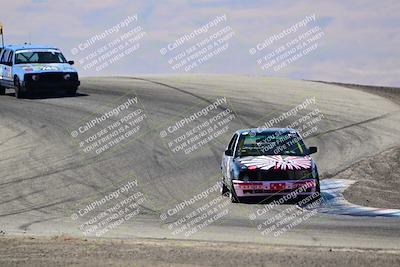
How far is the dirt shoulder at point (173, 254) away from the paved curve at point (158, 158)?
96 centimetres

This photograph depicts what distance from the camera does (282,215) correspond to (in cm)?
1323

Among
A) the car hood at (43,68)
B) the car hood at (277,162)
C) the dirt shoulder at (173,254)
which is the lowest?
the car hood at (277,162)

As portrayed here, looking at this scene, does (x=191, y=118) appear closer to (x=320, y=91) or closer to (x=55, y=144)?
(x=55, y=144)

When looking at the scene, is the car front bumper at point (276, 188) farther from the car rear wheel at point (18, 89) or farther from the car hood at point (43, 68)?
the car rear wheel at point (18, 89)

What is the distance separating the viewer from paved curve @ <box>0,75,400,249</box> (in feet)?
39.1

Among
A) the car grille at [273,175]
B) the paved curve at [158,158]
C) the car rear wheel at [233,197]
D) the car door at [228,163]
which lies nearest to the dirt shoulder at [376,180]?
the paved curve at [158,158]

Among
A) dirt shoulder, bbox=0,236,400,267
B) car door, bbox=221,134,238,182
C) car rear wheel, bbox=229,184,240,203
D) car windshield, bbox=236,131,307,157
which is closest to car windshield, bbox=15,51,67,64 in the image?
car door, bbox=221,134,238,182

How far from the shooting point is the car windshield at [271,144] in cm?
1552

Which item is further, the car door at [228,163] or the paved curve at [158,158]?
the car door at [228,163]

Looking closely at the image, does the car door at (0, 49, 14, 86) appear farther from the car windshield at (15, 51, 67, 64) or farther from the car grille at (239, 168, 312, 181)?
the car grille at (239, 168, 312, 181)

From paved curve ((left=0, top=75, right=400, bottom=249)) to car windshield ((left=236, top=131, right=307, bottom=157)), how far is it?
1.22 metres

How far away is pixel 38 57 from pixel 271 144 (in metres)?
13.9

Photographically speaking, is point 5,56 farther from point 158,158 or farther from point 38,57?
point 158,158

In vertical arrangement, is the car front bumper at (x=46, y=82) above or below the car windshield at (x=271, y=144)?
above
